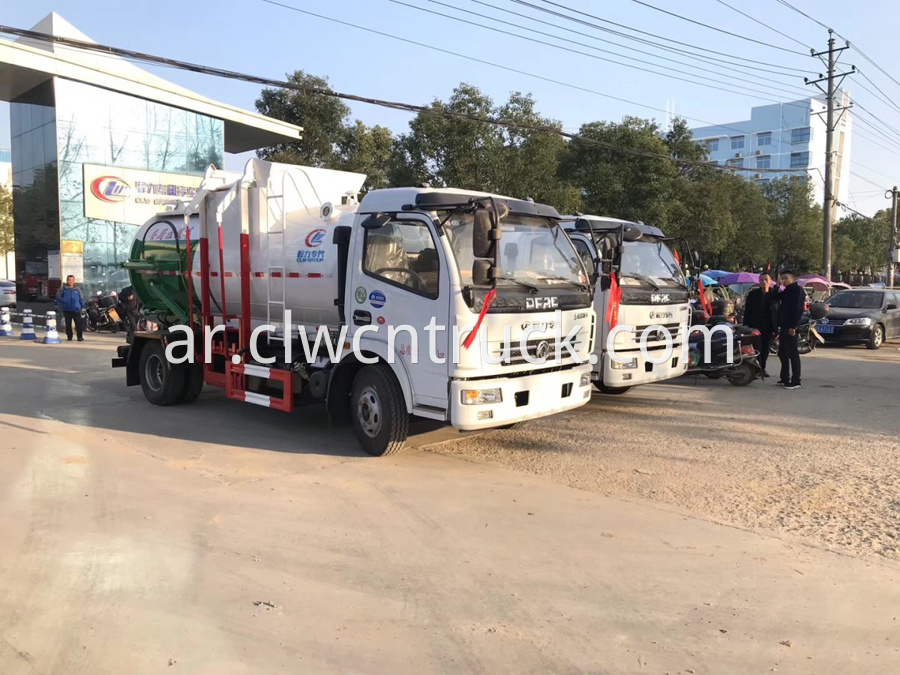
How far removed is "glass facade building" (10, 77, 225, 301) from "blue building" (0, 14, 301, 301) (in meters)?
0.03

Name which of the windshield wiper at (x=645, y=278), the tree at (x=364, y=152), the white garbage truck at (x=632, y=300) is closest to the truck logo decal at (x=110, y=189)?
the tree at (x=364, y=152)

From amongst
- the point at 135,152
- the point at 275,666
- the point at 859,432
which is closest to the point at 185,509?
the point at 275,666

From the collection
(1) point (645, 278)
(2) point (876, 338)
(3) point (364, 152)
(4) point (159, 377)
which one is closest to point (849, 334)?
(2) point (876, 338)

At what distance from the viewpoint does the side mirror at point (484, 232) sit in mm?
5531

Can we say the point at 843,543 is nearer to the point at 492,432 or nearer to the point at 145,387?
the point at 492,432

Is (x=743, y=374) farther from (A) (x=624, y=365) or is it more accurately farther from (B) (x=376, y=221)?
(B) (x=376, y=221)

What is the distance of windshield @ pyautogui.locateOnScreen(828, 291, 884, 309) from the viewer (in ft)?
57.1

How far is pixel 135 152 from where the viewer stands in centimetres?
2230

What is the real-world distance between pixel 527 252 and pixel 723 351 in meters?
5.05

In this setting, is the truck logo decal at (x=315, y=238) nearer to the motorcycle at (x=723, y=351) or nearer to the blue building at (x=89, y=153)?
the motorcycle at (x=723, y=351)

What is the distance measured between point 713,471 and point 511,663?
370cm

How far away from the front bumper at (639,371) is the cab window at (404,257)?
296 cm

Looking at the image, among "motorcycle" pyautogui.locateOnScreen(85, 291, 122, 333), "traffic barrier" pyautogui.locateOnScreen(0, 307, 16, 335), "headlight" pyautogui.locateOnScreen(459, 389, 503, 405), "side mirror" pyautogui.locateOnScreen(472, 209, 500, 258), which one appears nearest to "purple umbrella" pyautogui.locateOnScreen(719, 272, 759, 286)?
"motorcycle" pyautogui.locateOnScreen(85, 291, 122, 333)

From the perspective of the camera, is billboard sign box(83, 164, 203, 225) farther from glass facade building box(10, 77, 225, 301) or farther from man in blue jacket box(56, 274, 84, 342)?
man in blue jacket box(56, 274, 84, 342)
